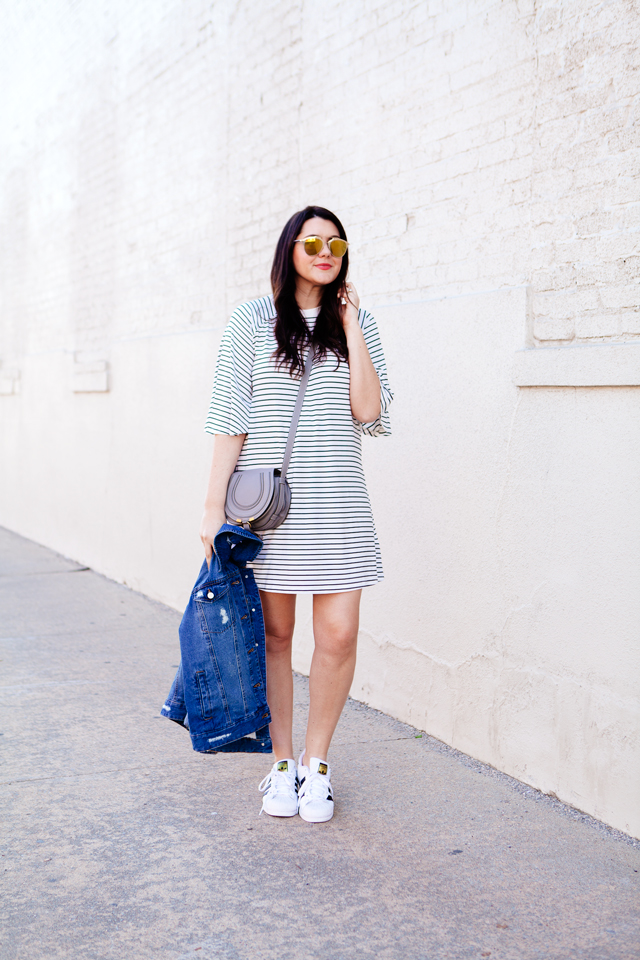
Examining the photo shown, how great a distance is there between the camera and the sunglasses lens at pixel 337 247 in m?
3.05

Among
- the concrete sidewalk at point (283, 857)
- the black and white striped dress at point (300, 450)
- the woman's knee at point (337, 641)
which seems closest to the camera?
the concrete sidewalk at point (283, 857)

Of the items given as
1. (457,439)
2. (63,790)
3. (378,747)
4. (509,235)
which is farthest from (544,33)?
(63,790)

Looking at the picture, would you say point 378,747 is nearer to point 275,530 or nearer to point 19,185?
point 275,530

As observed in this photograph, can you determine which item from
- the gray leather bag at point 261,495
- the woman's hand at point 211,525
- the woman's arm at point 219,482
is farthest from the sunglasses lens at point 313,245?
the woman's hand at point 211,525

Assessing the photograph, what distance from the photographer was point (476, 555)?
375cm

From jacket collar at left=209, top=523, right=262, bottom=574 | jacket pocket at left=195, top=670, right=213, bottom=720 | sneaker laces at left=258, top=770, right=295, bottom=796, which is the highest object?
jacket collar at left=209, top=523, right=262, bottom=574

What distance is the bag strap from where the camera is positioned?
3049 millimetres

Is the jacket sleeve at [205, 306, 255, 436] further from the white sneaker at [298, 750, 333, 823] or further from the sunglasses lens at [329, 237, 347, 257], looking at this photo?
the white sneaker at [298, 750, 333, 823]

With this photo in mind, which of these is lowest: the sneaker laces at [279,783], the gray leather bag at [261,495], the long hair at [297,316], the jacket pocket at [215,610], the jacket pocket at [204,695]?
the sneaker laces at [279,783]

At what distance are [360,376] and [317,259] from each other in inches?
15.2

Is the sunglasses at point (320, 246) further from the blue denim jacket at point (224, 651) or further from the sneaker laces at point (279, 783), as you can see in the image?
the sneaker laces at point (279, 783)

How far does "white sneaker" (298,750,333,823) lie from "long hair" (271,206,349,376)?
128 cm

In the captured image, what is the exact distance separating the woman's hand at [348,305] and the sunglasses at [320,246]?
123 millimetres

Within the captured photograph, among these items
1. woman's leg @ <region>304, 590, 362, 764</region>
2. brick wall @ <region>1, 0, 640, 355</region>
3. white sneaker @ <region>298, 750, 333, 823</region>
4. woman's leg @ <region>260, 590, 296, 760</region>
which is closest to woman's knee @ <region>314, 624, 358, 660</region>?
woman's leg @ <region>304, 590, 362, 764</region>
